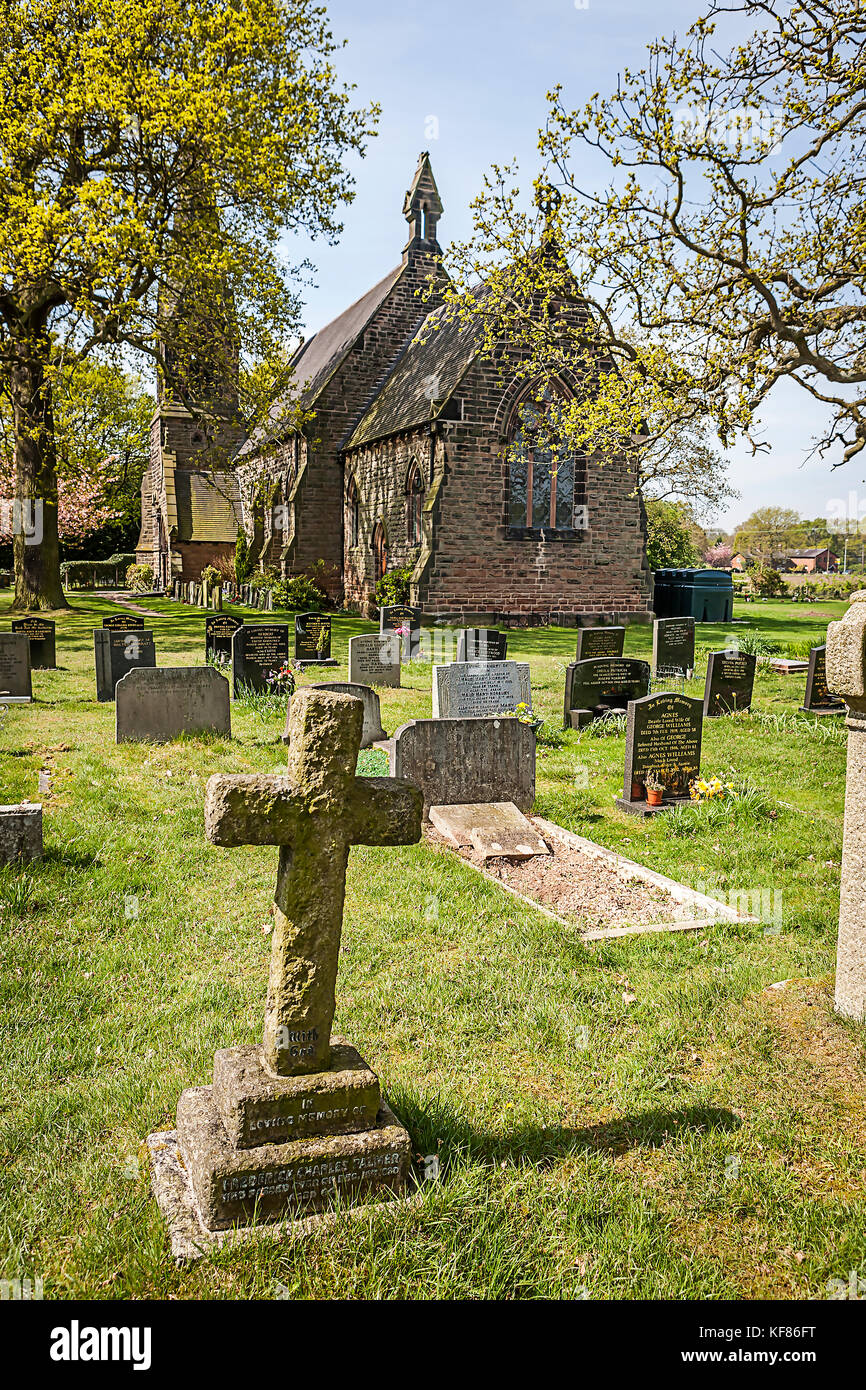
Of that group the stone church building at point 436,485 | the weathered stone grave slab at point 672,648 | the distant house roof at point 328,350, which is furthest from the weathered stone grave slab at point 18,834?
the distant house roof at point 328,350

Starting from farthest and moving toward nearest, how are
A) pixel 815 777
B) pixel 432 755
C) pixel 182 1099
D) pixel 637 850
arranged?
pixel 815 777 < pixel 432 755 < pixel 637 850 < pixel 182 1099

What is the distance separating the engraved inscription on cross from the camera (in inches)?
111

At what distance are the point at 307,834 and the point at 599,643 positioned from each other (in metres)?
10.9

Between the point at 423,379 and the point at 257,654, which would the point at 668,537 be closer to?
the point at 423,379

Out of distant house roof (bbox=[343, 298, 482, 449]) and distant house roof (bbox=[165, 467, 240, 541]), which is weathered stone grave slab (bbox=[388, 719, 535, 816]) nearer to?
distant house roof (bbox=[343, 298, 482, 449])

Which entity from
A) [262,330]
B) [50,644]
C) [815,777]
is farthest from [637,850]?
[262,330]

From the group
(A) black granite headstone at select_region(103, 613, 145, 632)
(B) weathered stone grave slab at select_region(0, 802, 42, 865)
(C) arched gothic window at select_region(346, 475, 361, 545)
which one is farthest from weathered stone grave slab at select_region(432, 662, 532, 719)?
(C) arched gothic window at select_region(346, 475, 361, 545)

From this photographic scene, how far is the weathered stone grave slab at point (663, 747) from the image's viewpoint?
8.24 metres

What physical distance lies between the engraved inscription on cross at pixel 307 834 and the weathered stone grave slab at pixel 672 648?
12.1m

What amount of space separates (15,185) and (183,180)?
Result: 11.7ft

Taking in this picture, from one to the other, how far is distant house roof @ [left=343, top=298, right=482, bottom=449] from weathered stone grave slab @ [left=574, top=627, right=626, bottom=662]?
9704mm

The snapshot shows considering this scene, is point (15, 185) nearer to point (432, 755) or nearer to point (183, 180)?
point (183, 180)

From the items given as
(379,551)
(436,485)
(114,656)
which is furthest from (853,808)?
(379,551)

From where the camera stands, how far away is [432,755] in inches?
304
